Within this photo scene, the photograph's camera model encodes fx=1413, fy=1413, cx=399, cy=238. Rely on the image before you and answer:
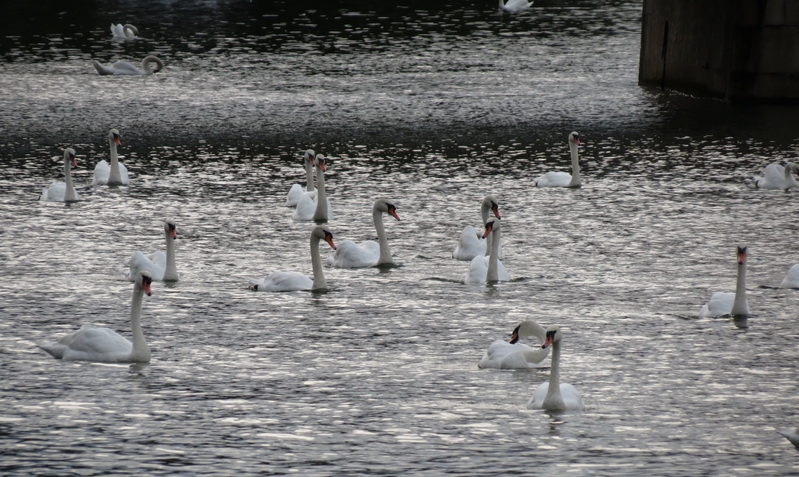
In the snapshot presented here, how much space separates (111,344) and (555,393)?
210 inches

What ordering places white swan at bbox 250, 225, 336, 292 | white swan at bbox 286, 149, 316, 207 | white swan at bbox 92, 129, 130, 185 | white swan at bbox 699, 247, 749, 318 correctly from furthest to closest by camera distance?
1. white swan at bbox 92, 129, 130, 185
2. white swan at bbox 286, 149, 316, 207
3. white swan at bbox 250, 225, 336, 292
4. white swan at bbox 699, 247, 749, 318

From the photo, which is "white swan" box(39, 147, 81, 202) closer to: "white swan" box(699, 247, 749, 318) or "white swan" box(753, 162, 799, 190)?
"white swan" box(699, 247, 749, 318)

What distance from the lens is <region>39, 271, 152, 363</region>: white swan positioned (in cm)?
1622

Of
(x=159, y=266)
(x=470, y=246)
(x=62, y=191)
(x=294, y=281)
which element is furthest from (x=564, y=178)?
(x=159, y=266)

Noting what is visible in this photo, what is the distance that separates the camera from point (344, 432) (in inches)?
545

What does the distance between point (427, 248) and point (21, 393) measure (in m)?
8.41

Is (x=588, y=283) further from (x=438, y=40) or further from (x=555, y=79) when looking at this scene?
(x=438, y=40)

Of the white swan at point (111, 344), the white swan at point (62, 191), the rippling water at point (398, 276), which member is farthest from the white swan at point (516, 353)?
the white swan at point (62, 191)

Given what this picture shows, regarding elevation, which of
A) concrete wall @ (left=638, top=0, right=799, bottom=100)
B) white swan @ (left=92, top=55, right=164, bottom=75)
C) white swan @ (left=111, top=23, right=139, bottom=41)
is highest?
concrete wall @ (left=638, top=0, right=799, bottom=100)

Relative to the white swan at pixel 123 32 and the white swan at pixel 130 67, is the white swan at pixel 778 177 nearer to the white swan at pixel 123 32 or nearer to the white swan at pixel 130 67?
the white swan at pixel 130 67

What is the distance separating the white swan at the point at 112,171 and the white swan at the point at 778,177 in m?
12.2

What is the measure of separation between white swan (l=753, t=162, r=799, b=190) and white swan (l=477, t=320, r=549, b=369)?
469 inches

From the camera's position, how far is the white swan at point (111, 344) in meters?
16.2

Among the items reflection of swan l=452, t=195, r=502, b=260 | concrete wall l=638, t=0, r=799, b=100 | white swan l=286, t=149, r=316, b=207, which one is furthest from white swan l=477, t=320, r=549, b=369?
concrete wall l=638, t=0, r=799, b=100
